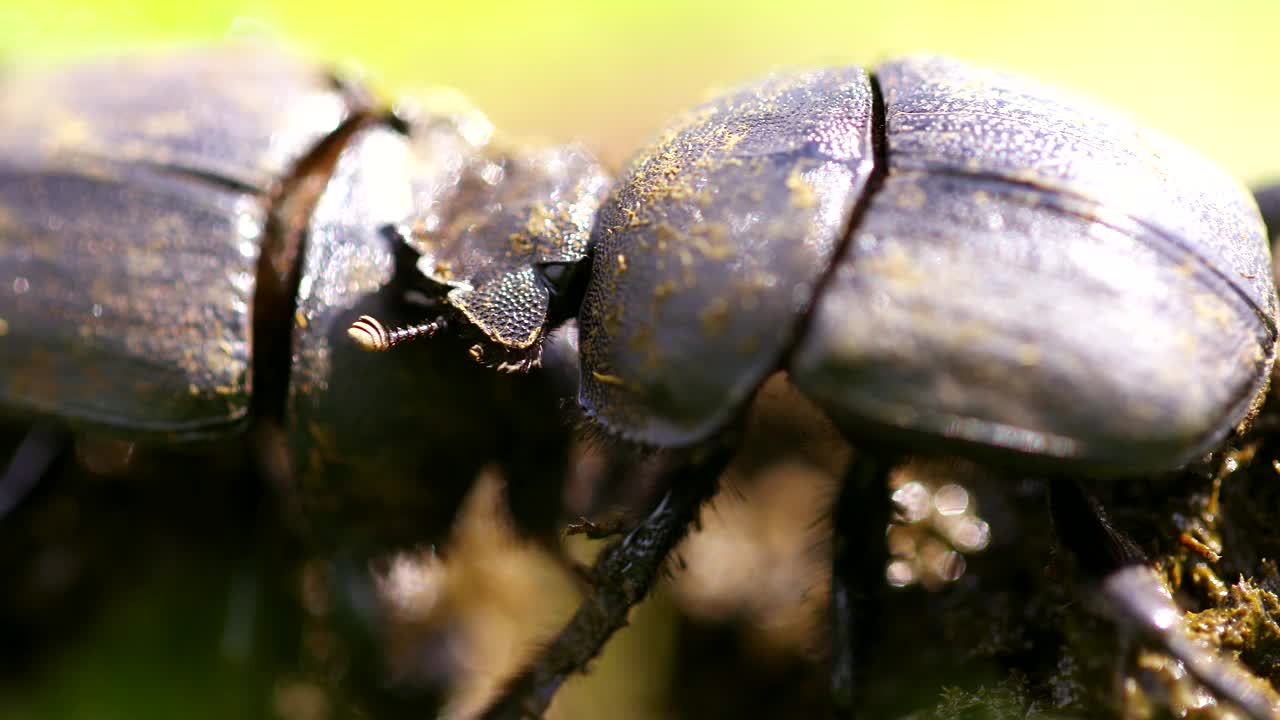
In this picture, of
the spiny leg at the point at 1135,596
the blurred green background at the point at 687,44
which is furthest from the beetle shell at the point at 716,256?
the blurred green background at the point at 687,44

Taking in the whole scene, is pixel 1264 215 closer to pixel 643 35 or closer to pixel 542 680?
pixel 542 680

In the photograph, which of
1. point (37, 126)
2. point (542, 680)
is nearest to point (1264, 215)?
point (542, 680)

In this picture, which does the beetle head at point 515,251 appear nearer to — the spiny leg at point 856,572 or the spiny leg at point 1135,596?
the spiny leg at point 856,572

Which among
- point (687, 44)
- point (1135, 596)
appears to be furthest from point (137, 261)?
point (687, 44)

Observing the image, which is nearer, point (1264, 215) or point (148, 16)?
point (1264, 215)

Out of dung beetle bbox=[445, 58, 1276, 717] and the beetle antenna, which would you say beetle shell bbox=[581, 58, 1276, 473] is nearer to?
dung beetle bbox=[445, 58, 1276, 717]

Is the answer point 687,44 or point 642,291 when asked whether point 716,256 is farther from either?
point 687,44
